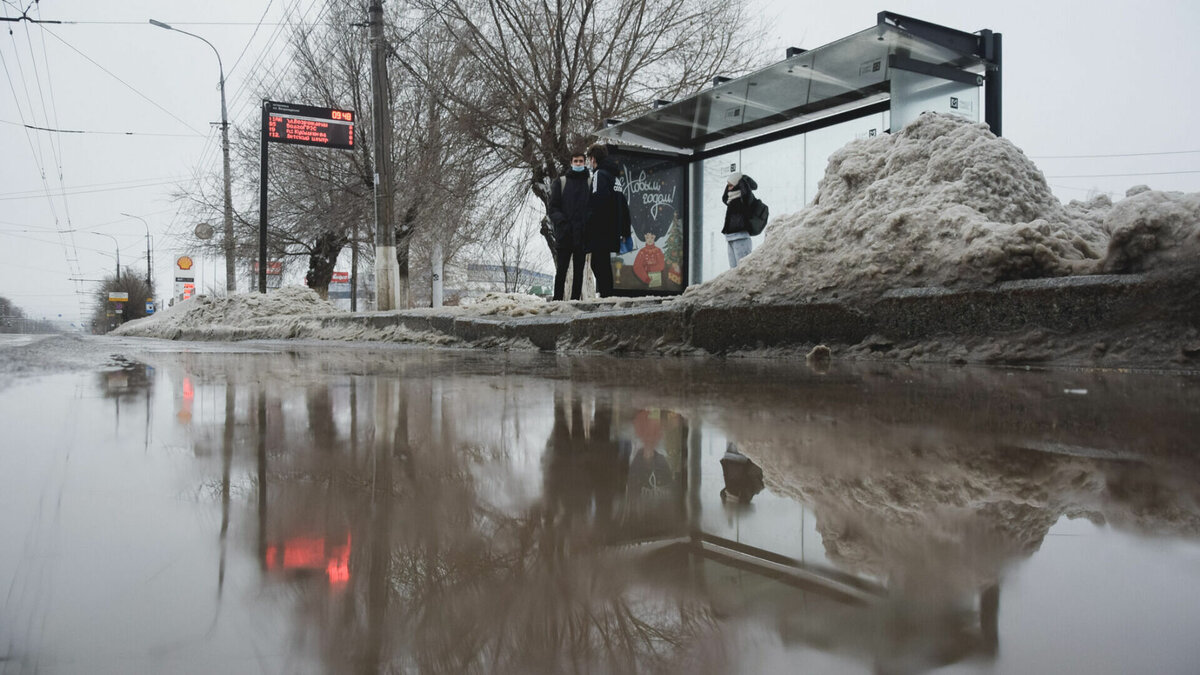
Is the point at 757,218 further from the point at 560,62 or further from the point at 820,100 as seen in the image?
the point at 560,62

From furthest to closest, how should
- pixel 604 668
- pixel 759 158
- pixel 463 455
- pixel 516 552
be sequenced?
pixel 759 158 → pixel 463 455 → pixel 516 552 → pixel 604 668

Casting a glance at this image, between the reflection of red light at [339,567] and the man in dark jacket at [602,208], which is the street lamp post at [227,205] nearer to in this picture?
the man in dark jacket at [602,208]

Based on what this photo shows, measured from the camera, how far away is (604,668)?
0.69m

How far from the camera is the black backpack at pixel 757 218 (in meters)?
9.00

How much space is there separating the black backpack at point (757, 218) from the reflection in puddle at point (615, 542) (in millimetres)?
7024

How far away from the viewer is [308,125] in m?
16.9

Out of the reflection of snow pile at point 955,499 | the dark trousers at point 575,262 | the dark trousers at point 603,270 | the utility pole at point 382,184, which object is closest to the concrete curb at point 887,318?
the dark trousers at point 575,262

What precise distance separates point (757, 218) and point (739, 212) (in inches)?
9.3

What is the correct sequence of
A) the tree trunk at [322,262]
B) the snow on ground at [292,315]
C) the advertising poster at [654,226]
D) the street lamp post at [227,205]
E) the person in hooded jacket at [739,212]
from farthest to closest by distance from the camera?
the tree trunk at [322,262] < the street lamp post at [227,205] < the advertising poster at [654,226] < the person in hooded jacket at [739,212] < the snow on ground at [292,315]

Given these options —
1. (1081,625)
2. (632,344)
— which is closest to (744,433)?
(1081,625)

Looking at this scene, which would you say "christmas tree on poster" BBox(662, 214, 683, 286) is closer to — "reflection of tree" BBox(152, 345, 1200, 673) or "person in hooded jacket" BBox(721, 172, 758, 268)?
"person in hooded jacket" BBox(721, 172, 758, 268)

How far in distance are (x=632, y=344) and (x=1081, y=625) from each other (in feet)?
16.1

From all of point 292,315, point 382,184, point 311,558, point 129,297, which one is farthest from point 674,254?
point 129,297

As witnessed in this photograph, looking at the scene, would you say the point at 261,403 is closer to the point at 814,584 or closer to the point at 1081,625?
the point at 814,584
